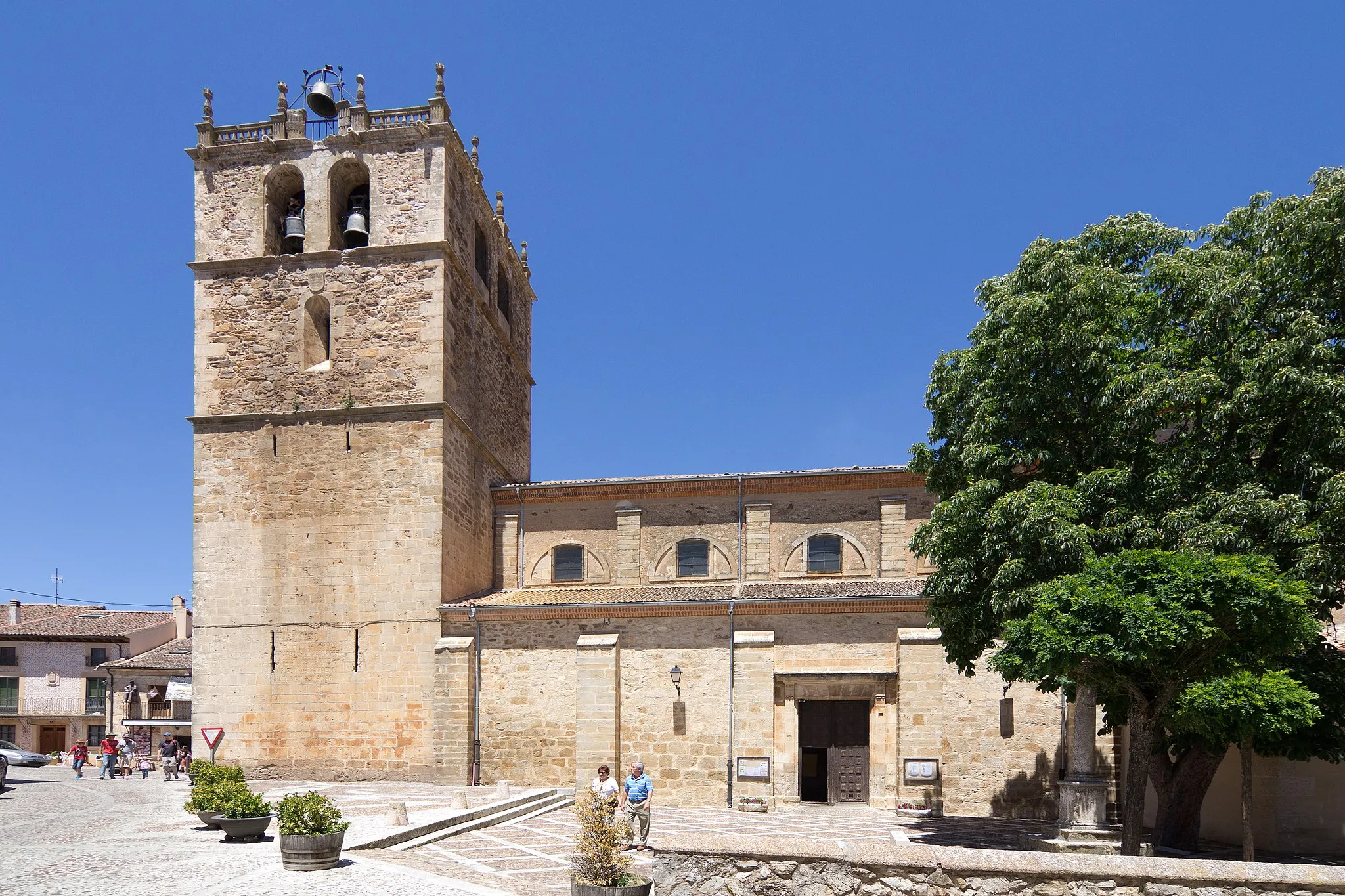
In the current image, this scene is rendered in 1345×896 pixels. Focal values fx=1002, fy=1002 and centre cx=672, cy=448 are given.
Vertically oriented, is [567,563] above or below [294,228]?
below

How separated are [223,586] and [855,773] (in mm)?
16577

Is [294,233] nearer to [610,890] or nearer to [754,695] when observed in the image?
[754,695]

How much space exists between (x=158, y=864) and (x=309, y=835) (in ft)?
7.43

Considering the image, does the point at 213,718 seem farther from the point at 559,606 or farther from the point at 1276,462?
the point at 1276,462

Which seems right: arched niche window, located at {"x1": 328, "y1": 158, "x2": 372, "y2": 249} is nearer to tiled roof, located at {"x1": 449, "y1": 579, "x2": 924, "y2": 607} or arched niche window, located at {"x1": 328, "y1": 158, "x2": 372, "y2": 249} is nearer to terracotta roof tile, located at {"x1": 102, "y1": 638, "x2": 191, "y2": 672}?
tiled roof, located at {"x1": 449, "y1": 579, "x2": 924, "y2": 607}

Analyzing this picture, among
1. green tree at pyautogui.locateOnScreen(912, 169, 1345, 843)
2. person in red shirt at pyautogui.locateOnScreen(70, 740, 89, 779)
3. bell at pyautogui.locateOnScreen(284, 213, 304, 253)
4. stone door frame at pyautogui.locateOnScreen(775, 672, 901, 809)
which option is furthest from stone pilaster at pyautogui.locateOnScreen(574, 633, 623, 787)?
person in red shirt at pyautogui.locateOnScreen(70, 740, 89, 779)

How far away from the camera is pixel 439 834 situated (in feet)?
54.8

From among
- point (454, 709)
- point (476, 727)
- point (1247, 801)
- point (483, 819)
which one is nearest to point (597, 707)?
point (476, 727)

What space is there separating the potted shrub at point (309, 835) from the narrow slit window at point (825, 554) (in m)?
15.8

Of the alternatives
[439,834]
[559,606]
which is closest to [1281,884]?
[439,834]

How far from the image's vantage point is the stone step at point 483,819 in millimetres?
15867

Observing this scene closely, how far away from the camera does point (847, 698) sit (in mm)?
23203

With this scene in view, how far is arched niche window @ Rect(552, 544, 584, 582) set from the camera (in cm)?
2783

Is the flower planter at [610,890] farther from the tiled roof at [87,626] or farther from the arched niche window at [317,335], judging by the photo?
the tiled roof at [87,626]
